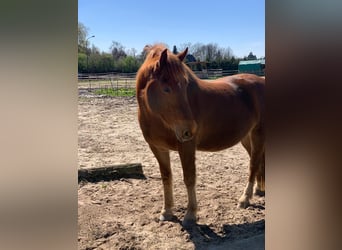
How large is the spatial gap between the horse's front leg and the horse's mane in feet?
1.41

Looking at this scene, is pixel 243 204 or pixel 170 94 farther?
pixel 243 204

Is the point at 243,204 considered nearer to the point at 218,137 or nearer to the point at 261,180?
the point at 261,180

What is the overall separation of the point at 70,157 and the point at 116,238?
1552mm

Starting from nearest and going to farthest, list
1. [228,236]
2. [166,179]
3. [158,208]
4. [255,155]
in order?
1. [228,236]
2. [166,179]
3. [158,208]
4. [255,155]

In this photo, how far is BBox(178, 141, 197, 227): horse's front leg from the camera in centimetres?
190

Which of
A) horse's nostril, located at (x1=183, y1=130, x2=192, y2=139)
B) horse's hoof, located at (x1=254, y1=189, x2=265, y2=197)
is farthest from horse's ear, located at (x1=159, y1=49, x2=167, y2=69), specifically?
horse's hoof, located at (x1=254, y1=189, x2=265, y2=197)

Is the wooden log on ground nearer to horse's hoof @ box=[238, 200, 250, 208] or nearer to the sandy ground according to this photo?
the sandy ground

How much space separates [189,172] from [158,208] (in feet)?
1.44

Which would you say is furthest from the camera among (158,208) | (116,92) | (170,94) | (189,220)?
(116,92)

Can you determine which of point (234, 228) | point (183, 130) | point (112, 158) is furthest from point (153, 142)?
point (112, 158)

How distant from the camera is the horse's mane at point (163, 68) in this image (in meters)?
1.62

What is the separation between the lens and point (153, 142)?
197 centimetres

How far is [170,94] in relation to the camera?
63.3 inches

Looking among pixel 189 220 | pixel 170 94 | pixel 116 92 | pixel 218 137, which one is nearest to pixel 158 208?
pixel 189 220
